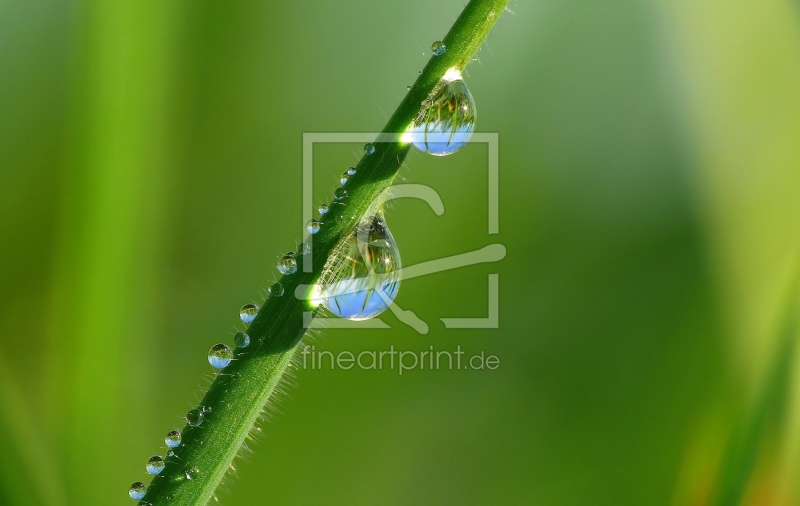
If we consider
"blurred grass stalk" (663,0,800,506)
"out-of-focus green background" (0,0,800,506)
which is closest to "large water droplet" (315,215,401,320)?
"out-of-focus green background" (0,0,800,506)

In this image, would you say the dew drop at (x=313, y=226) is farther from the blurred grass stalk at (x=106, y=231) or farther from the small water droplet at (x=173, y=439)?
the blurred grass stalk at (x=106, y=231)

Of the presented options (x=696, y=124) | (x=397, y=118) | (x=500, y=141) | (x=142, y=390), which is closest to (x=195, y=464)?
(x=397, y=118)

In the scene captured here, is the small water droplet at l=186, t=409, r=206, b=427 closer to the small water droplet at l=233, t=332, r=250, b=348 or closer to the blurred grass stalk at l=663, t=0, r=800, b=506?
the small water droplet at l=233, t=332, r=250, b=348

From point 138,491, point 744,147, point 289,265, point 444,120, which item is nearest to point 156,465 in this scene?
point 138,491

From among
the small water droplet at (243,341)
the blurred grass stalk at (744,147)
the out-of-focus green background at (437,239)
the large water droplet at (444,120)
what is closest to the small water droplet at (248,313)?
the small water droplet at (243,341)

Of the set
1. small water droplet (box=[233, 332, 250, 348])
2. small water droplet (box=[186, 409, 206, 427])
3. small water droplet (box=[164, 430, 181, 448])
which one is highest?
small water droplet (box=[233, 332, 250, 348])
